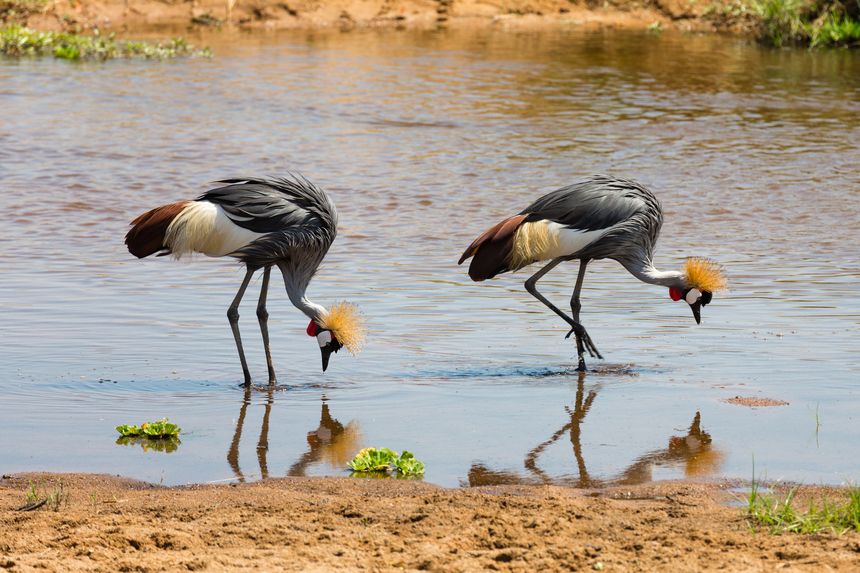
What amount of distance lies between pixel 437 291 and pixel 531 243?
1.49m

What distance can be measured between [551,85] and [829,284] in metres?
10.9

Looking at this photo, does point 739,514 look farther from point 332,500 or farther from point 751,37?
point 751,37

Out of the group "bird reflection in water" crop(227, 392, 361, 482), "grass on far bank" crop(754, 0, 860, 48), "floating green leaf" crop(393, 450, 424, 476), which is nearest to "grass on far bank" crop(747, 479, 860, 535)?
"floating green leaf" crop(393, 450, 424, 476)

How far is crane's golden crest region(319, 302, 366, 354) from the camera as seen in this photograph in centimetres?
696

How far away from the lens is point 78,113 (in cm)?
1647

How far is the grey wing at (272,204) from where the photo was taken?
23.9 ft

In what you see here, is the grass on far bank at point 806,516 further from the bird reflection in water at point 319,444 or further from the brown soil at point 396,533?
the bird reflection in water at point 319,444

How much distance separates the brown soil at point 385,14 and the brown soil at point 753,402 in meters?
21.9

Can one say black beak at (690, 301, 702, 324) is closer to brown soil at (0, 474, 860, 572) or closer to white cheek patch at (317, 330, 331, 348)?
white cheek patch at (317, 330, 331, 348)

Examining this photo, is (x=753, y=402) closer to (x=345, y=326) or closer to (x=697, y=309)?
(x=697, y=309)

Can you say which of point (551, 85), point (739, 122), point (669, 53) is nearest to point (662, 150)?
point (739, 122)

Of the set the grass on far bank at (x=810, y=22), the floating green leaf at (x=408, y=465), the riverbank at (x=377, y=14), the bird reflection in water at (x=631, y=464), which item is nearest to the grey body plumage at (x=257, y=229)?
the bird reflection in water at (x=631, y=464)

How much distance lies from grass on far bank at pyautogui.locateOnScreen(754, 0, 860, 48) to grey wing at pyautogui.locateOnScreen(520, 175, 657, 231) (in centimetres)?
1809

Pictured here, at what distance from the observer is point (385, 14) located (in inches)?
1130
